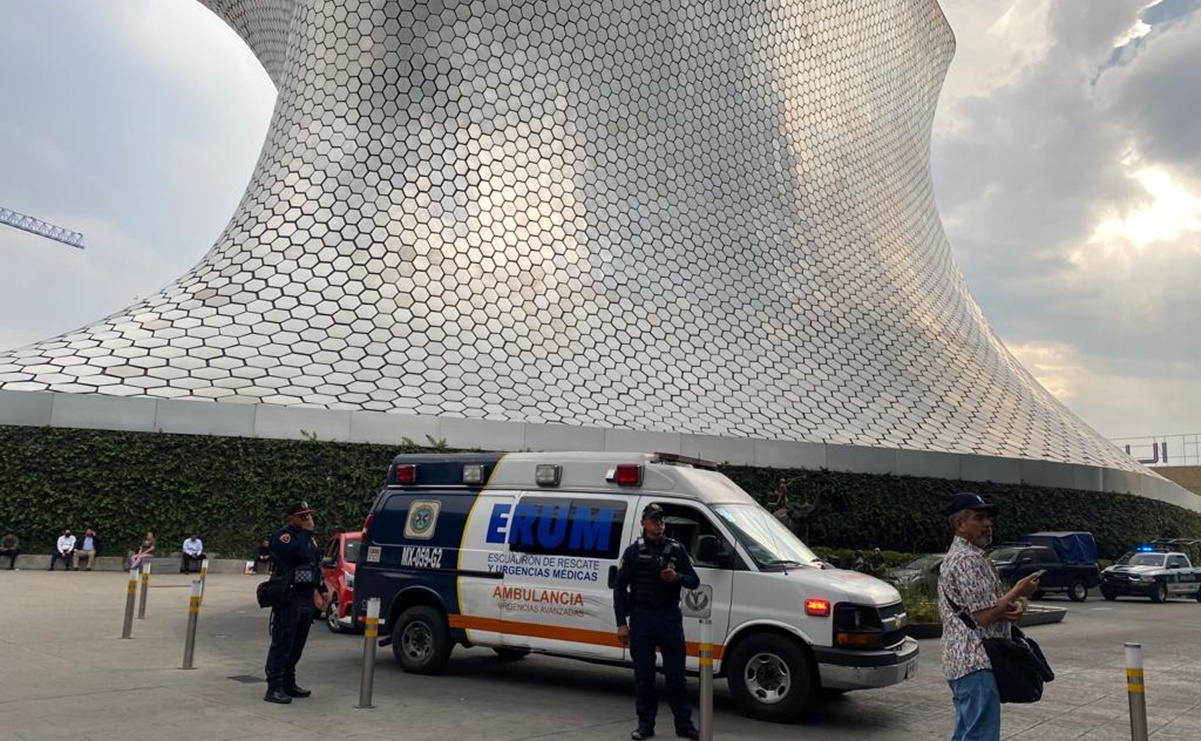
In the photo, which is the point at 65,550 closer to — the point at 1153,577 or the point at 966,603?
the point at 966,603

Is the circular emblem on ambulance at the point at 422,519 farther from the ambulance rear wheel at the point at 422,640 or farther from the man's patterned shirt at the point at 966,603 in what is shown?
the man's patterned shirt at the point at 966,603

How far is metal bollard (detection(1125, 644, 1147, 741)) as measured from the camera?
15.6 feet

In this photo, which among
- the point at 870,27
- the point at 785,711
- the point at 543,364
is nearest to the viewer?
the point at 785,711

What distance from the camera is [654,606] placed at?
21.0ft

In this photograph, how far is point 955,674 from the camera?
419 cm

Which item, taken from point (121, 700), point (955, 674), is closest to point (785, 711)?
point (955, 674)

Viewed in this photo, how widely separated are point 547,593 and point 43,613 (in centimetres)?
773

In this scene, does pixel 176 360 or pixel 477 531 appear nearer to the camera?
pixel 477 531

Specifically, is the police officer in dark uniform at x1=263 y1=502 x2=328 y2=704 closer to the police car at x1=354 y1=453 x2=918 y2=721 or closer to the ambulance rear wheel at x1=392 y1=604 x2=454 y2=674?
the ambulance rear wheel at x1=392 y1=604 x2=454 y2=674

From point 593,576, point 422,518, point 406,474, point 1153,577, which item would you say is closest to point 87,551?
point 406,474

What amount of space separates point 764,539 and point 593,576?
4.88 ft

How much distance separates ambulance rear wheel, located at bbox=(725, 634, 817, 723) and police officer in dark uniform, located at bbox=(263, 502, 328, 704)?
3.49 metres

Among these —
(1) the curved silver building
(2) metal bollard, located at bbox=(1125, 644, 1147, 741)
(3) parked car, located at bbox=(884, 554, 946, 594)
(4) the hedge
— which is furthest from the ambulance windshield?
(1) the curved silver building

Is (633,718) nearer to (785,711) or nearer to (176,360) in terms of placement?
(785,711)
